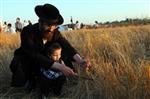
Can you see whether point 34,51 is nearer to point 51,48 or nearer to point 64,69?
point 51,48

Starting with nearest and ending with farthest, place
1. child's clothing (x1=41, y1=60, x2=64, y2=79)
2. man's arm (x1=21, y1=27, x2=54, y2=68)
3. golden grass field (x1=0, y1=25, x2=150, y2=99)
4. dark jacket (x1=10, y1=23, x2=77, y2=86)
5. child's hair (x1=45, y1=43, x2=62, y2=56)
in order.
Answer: golden grass field (x1=0, y1=25, x2=150, y2=99), man's arm (x1=21, y1=27, x2=54, y2=68), dark jacket (x1=10, y1=23, x2=77, y2=86), child's hair (x1=45, y1=43, x2=62, y2=56), child's clothing (x1=41, y1=60, x2=64, y2=79)

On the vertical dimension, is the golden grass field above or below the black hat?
below

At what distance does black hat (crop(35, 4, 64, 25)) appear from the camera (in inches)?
233

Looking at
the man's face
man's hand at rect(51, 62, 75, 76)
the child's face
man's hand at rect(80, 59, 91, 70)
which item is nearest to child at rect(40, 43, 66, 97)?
the child's face

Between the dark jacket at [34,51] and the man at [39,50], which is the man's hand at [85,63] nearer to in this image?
the man at [39,50]

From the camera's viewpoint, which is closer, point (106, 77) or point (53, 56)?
point (106, 77)

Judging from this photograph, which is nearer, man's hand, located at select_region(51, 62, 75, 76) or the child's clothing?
man's hand, located at select_region(51, 62, 75, 76)

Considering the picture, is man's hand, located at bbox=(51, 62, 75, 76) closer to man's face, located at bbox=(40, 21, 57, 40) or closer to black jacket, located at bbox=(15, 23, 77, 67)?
black jacket, located at bbox=(15, 23, 77, 67)

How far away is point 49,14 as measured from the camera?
596 cm

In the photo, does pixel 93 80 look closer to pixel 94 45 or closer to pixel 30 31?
pixel 30 31

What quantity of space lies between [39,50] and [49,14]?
517 mm

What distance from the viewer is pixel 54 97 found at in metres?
6.25

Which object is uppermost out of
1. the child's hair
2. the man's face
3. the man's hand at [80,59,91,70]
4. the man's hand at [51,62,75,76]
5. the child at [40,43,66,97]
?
the man's face

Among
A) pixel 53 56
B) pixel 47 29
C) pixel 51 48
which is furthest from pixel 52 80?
pixel 47 29
